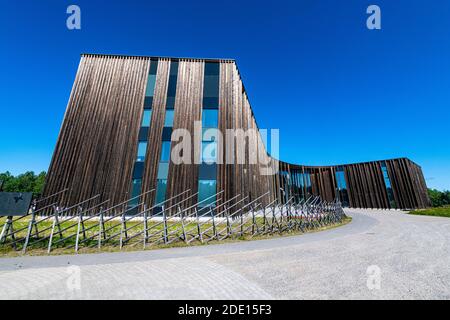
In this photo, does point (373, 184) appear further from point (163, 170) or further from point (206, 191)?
point (163, 170)

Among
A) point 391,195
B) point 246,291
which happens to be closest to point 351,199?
point 391,195

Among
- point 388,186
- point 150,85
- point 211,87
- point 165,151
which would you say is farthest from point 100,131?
point 388,186

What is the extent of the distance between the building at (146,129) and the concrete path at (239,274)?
28.8 ft

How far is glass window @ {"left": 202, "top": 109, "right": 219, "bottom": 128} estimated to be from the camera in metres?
17.2

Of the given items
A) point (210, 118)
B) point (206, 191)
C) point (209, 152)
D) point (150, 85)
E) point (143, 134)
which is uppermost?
point (150, 85)

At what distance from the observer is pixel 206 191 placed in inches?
619

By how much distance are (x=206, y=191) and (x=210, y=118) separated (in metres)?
6.40

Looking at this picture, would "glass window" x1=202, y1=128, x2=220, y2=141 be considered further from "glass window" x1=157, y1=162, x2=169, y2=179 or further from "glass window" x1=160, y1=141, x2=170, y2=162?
"glass window" x1=157, y1=162, x2=169, y2=179

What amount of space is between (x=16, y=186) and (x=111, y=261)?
355 ft

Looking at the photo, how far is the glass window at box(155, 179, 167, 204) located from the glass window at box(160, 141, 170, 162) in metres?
1.83

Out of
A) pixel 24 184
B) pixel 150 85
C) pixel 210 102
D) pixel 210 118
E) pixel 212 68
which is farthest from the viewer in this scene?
pixel 24 184

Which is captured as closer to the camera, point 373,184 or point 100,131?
point 100,131

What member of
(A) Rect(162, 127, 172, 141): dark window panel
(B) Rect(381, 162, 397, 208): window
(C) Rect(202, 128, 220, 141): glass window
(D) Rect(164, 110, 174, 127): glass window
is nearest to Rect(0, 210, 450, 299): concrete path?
(C) Rect(202, 128, 220, 141): glass window
